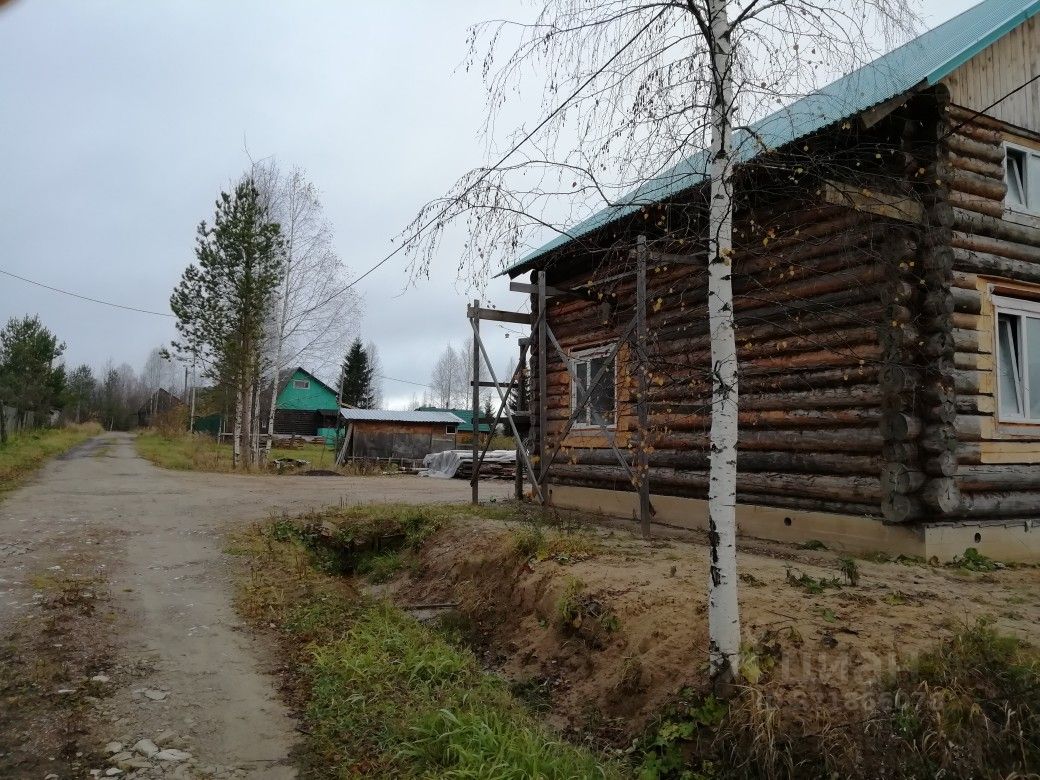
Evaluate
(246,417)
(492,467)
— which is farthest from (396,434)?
(246,417)

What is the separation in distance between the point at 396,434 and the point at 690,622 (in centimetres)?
2799

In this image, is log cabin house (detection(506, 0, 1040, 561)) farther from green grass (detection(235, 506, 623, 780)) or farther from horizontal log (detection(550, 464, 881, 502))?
green grass (detection(235, 506, 623, 780))

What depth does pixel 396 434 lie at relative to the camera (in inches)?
1288

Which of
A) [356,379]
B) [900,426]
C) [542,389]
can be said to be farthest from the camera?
[356,379]

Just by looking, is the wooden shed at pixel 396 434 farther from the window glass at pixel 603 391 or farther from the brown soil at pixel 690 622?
the brown soil at pixel 690 622

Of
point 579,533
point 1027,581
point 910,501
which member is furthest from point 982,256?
point 579,533

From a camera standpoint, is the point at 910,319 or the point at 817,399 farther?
the point at 817,399

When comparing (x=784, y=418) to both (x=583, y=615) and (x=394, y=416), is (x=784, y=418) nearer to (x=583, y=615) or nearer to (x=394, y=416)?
(x=583, y=615)

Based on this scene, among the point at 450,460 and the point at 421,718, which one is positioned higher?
the point at 450,460

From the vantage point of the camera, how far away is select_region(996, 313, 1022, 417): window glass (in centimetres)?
863

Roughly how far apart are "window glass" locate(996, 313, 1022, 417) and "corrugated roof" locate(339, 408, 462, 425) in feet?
85.7

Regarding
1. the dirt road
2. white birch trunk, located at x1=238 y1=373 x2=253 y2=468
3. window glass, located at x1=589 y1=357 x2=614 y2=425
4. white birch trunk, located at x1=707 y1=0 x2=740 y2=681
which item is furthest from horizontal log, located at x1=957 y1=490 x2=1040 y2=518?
white birch trunk, located at x1=238 y1=373 x2=253 y2=468

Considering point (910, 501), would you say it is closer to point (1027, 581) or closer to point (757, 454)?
point (1027, 581)

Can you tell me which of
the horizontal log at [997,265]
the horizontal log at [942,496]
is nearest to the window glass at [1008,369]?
the horizontal log at [997,265]
